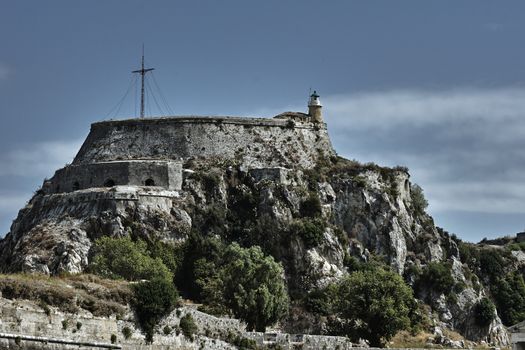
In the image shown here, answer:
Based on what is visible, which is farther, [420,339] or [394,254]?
[394,254]

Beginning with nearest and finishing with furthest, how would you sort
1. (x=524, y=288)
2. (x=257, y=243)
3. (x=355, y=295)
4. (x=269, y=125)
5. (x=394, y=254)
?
(x=355, y=295), (x=257, y=243), (x=394, y=254), (x=269, y=125), (x=524, y=288)

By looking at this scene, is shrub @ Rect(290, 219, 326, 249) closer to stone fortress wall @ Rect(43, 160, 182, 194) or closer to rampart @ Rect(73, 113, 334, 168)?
rampart @ Rect(73, 113, 334, 168)

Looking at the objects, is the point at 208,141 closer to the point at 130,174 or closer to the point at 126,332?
the point at 130,174

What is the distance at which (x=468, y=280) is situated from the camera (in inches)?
5133

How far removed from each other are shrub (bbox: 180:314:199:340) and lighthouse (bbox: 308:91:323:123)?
6703 centimetres

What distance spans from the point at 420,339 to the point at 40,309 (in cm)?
5381

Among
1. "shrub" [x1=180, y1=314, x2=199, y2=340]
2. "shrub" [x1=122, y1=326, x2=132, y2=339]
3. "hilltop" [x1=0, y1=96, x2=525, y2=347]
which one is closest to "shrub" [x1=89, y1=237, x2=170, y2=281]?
"hilltop" [x1=0, y1=96, x2=525, y2=347]

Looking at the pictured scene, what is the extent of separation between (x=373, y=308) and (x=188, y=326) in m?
26.2

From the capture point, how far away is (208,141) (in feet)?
421

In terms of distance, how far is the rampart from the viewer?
127438mm

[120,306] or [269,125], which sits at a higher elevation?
[269,125]

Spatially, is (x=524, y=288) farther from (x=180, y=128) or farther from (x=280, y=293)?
(x=280, y=293)

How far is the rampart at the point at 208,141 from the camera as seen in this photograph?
127 m

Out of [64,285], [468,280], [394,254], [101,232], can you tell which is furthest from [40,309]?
[468,280]
